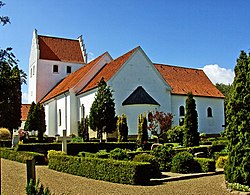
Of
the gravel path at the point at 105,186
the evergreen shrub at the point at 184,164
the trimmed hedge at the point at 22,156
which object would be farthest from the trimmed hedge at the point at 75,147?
the evergreen shrub at the point at 184,164

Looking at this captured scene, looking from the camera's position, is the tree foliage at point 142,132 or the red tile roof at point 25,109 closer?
the tree foliage at point 142,132

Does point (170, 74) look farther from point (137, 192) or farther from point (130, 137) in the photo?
point (137, 192)

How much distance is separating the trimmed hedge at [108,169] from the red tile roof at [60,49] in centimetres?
3538

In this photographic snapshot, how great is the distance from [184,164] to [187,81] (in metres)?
28.5

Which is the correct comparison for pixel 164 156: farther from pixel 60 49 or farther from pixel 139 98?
pixel 60 49

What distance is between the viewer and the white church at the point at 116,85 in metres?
33.2

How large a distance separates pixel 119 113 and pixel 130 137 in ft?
8.74

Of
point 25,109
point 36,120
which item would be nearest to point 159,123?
point 36,120

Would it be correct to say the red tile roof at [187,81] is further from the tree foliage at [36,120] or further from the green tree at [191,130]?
the tree foliage at [36,120]

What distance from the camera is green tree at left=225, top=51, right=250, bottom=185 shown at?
9.84 m

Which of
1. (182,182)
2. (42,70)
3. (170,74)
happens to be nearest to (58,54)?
(42,70)

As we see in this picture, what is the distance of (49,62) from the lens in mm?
47688

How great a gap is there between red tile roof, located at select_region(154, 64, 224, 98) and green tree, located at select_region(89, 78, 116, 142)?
11.4 m

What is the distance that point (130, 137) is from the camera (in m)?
31.8
